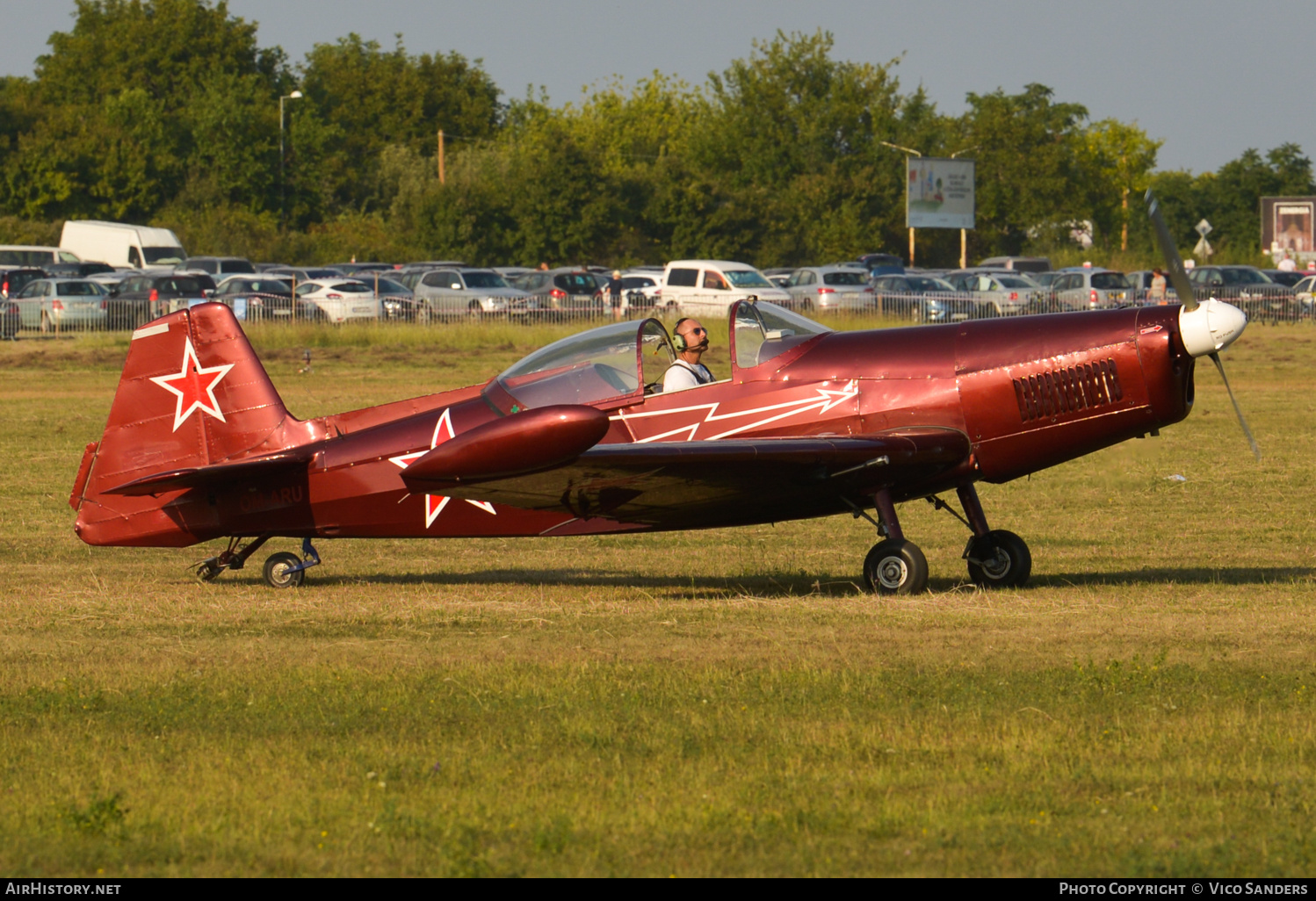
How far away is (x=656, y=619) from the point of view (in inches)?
361

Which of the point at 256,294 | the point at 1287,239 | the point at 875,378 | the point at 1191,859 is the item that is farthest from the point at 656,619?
the point at 1287,239

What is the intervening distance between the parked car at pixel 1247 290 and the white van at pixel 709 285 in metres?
12.7

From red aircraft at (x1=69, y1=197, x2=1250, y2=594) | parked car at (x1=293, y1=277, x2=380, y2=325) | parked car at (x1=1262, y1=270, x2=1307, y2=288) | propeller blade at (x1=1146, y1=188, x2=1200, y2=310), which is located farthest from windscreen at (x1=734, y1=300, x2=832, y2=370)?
parked car at (x1=1262, y1=270, x2=1307, y2=288)

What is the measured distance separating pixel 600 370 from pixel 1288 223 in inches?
2943

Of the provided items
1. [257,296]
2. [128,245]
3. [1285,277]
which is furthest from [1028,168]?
[257,296]

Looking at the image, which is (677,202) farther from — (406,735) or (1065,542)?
(406,735)

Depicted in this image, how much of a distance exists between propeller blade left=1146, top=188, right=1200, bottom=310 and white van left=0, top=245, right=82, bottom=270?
2039 inches

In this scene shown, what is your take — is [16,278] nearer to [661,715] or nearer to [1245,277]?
[1245,277]

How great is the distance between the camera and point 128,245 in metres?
60.1

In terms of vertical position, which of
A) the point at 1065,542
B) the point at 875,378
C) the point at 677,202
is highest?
the point at 677,202

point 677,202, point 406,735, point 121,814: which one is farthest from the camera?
point 677,202

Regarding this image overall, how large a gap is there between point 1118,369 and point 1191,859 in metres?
5.51

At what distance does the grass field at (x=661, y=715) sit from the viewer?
4887mm

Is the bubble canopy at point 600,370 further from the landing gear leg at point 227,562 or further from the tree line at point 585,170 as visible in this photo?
the tree line at point 585,170
